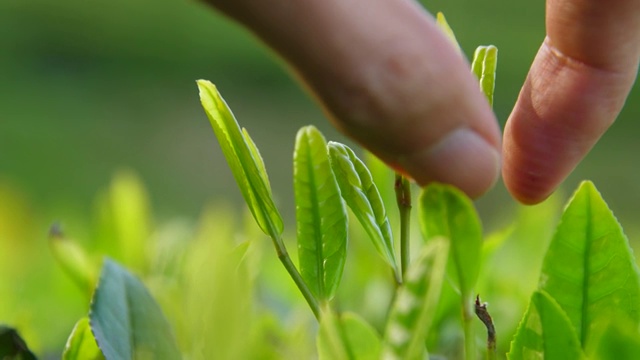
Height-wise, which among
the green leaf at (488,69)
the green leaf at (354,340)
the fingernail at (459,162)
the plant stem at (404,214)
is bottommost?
the green leaf at (354,340)

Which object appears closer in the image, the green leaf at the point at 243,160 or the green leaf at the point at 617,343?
the green leaf at the point at 617,343

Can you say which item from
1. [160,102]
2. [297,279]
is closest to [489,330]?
[297,279]

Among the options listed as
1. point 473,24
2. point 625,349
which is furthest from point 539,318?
point 473,24

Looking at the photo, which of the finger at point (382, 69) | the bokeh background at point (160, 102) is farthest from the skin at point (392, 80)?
the bokeh background at point (160, 102)

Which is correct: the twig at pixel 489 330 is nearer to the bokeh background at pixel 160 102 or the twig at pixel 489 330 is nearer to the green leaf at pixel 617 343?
the green leaf at pixel 617 343

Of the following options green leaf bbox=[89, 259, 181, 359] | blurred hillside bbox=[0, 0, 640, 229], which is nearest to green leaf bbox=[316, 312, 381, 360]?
green leaf bbox=[89, 259, 181, 359]

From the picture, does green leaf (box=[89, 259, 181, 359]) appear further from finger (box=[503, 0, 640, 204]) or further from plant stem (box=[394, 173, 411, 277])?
finger (box=[503, 0, 640, 204])
